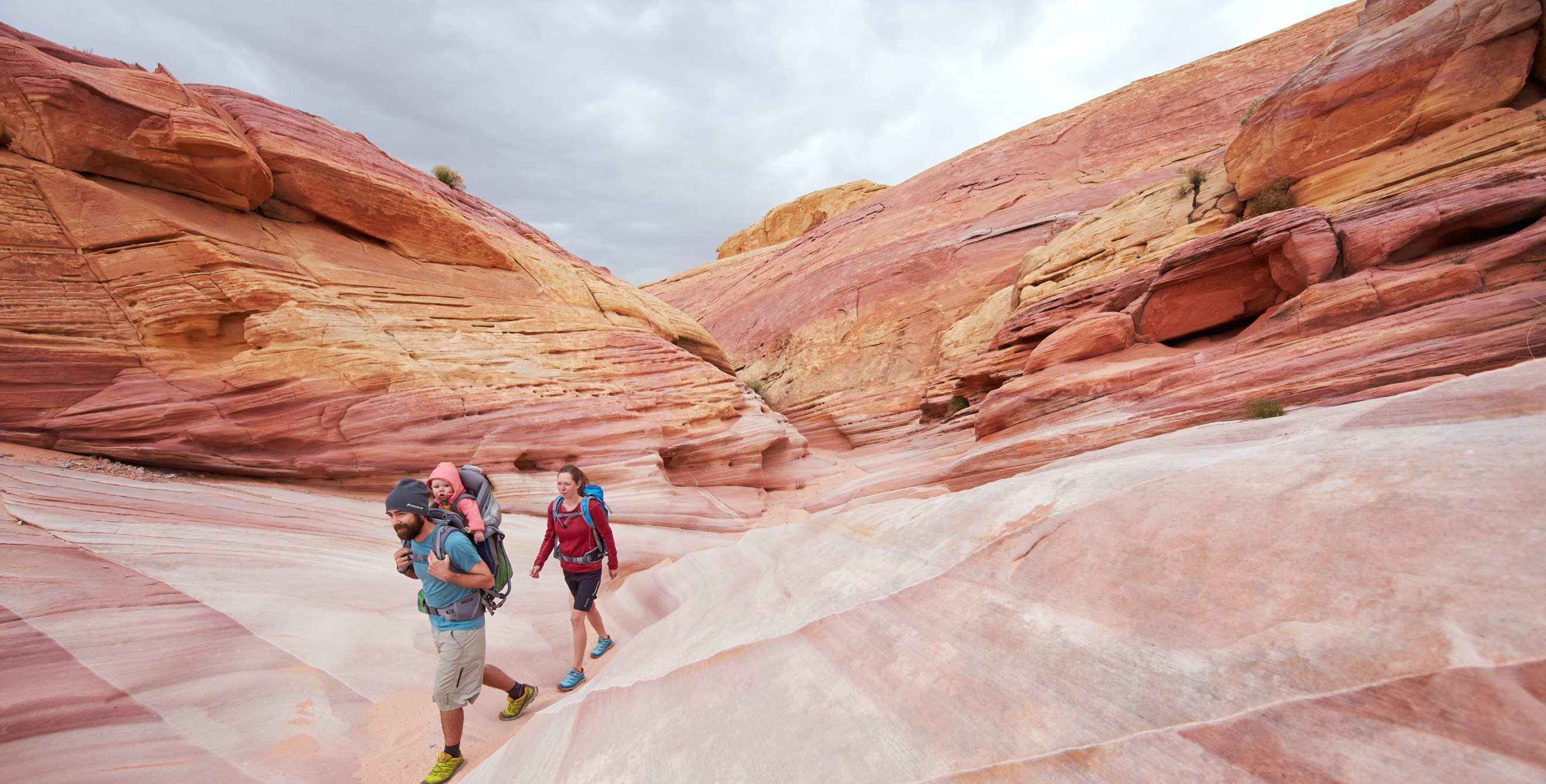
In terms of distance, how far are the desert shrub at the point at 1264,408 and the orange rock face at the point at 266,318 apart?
25.5 feet

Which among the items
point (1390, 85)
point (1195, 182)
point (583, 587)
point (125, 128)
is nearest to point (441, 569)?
point (583, 587)

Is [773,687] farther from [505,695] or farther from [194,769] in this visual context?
[194,769]

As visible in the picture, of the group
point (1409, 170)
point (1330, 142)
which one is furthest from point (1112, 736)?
point (1330, 142)

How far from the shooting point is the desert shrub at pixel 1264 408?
17.9 ft

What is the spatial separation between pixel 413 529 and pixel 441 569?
1.09 feet

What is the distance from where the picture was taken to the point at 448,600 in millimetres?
3287

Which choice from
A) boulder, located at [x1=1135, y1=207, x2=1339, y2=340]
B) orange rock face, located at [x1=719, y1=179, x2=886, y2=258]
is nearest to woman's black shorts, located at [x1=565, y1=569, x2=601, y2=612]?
boulder, located at [x1=1135, y1=207, x2=1339, y2=340]

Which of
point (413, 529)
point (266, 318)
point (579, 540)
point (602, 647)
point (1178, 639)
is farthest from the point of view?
point (266, 318)

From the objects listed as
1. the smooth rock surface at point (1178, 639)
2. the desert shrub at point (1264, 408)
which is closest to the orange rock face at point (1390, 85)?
the desert shrub at point (1264, 408)

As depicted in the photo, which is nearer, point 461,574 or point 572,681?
point 461,574

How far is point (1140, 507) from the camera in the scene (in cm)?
314

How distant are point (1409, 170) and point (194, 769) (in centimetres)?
1522

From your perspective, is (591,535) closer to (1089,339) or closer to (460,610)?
(460,610)

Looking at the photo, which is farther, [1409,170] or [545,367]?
[545,367]
